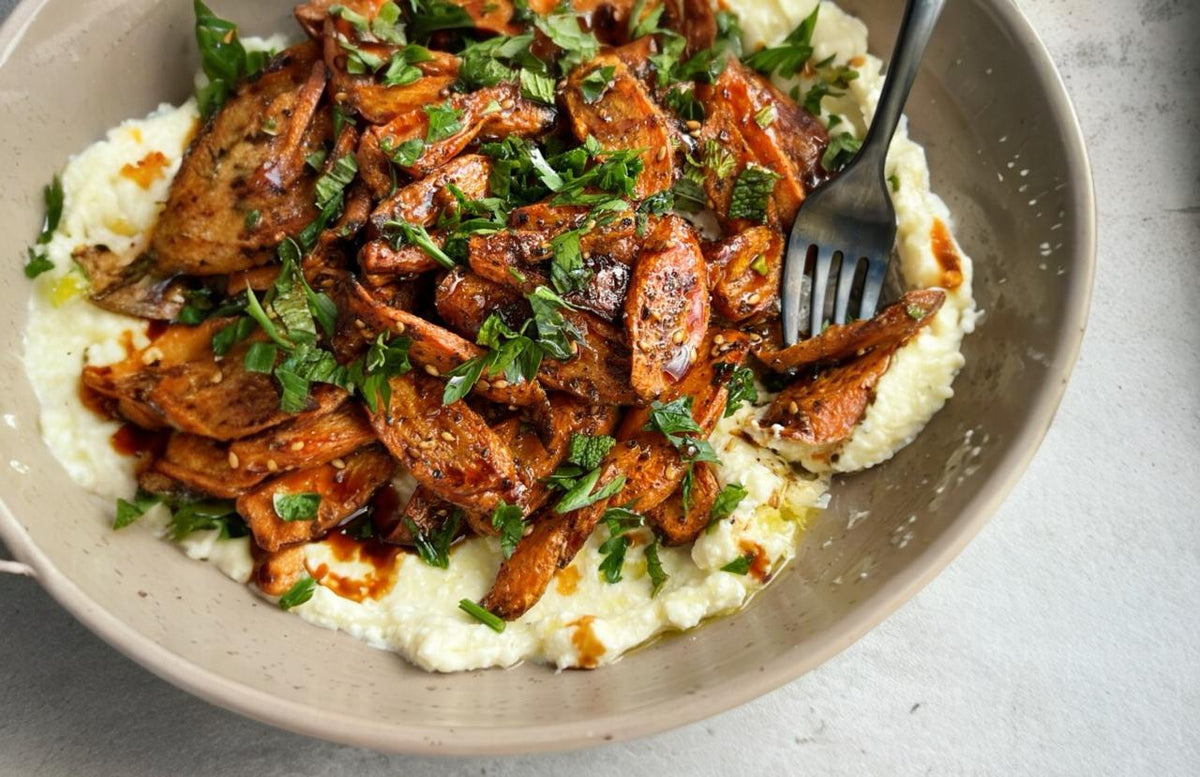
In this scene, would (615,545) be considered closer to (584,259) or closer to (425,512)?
(425,512)

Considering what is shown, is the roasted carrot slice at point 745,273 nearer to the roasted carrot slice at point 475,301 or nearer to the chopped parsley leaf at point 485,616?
the roasted carrot slice at point 475,301

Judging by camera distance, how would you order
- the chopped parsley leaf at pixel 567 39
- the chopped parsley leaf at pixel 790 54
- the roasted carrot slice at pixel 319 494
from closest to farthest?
1. the roasted carrot slice at pixel 319 494
2. the chopped parsley leaf at pixel 567 39
3. the chopped parsley leaf at pixel 790 54

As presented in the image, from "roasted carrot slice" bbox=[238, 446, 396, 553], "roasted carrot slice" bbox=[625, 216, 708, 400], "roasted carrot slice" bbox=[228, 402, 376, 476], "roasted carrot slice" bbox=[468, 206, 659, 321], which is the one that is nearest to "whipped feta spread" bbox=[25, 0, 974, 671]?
"roasted carrot slice" bbox=[238, 446, 396, 553]

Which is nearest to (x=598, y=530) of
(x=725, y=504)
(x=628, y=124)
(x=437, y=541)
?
(x=725, y=504)

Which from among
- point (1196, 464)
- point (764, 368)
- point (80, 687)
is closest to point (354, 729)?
point (80, 687)

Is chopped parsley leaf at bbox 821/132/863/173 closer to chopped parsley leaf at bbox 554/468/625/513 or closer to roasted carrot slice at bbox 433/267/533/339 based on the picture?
roasted carrot slice at bbox 433/267/533/339

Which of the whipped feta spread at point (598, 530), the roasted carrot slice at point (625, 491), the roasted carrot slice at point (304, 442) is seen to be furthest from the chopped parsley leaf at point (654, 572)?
the roasted carrot slice at point (304, 442)
